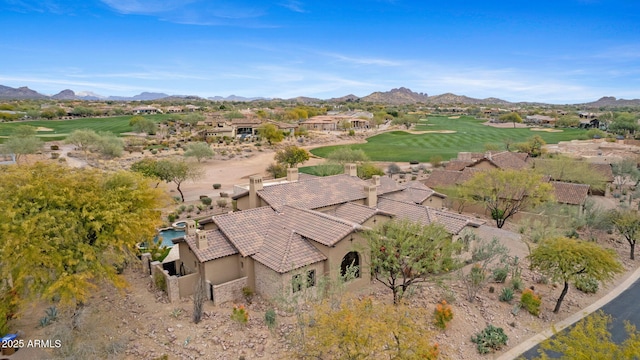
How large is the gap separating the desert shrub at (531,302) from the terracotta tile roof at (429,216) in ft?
17.9

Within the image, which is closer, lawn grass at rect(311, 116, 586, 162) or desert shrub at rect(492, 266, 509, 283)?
desert shrub at rect(492, 266, 509, 283)

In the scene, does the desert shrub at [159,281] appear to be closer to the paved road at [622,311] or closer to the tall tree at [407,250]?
the tall tree at [407,250]

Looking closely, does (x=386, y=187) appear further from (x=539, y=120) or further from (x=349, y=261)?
(x=539, y=120)

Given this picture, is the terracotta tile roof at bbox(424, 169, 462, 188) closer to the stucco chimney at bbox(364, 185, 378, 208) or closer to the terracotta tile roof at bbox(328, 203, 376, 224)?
the stucco chimney at bbox(364, 185, 378, 208)

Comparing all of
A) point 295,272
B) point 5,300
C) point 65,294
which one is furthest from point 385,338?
point 5,300

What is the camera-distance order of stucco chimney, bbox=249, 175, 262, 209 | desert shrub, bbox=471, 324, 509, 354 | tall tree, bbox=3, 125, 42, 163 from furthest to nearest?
tall tree, bbox=3, 125, 42, 163
stucco chimney, bbox=249, 175, 262, 209
desert shrub, bbox=471, 324, 509, 354

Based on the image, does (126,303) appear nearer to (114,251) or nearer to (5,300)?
(114,251)

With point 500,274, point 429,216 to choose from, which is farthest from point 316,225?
Result: point 500,274

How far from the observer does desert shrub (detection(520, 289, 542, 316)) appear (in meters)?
22.3

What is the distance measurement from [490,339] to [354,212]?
437 inches

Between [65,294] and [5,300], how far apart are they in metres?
3.39

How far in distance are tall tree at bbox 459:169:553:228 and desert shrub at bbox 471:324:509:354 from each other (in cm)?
1899

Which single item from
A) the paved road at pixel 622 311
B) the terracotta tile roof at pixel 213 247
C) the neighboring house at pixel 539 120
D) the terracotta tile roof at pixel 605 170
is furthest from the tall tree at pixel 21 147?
the neighboring house at pixel 539 120

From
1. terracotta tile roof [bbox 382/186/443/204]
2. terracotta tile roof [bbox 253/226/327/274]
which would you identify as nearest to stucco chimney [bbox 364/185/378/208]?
terracotta tile roof [bbox 382/186/443/204]
